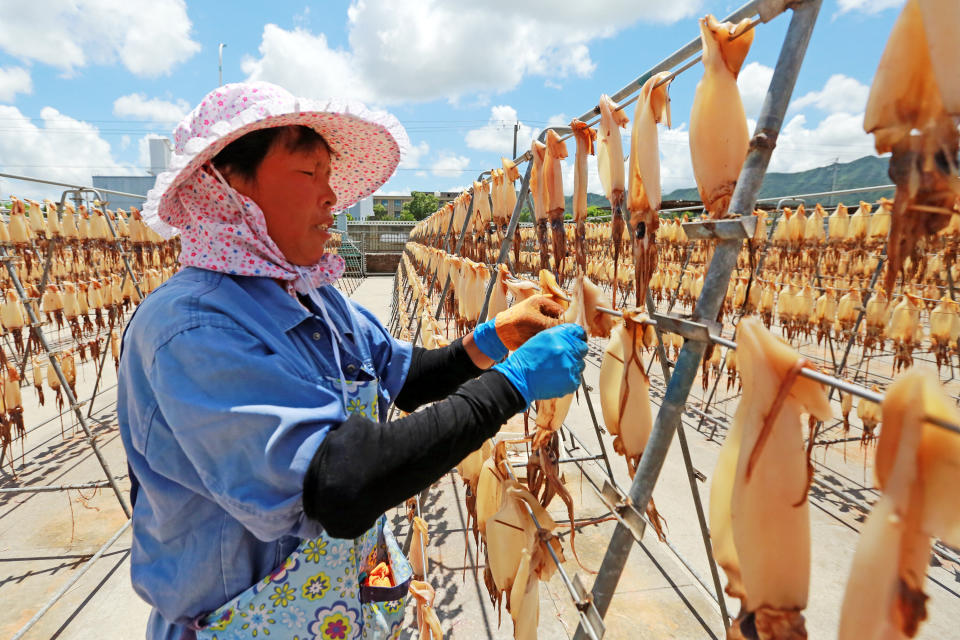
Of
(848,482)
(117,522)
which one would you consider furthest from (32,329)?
(848,482)

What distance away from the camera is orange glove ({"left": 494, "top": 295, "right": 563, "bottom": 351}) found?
1.70 m

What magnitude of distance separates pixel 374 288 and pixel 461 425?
724 inches

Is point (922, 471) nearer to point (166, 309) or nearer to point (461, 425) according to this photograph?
point (461, 425)

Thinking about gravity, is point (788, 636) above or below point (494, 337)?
below

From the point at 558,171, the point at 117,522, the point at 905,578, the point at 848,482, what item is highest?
the point at 558,171

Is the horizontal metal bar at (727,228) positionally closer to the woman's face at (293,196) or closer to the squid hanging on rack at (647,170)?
the squid hanging on rack at (647,170)

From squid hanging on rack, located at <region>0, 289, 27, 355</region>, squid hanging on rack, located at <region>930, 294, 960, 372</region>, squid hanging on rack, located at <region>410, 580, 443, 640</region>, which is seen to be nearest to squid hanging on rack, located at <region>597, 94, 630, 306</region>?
squid hanging on rack, located at <region>410, 580, 443, 640</region>

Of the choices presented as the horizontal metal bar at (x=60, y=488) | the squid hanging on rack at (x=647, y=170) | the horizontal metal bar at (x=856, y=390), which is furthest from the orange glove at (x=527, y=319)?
the horizontal metal bar at (x=60, y=488)

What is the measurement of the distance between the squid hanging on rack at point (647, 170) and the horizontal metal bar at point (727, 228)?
8.7 inches

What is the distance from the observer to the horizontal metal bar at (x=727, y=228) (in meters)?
0.87

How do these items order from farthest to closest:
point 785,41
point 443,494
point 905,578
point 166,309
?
point 443,494, point 166,309, point 785,41, point 905,578

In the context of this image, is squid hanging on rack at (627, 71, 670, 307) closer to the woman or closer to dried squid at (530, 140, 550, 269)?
the woman

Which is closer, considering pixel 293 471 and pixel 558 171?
pixel 293 471

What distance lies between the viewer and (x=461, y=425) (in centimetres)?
112
